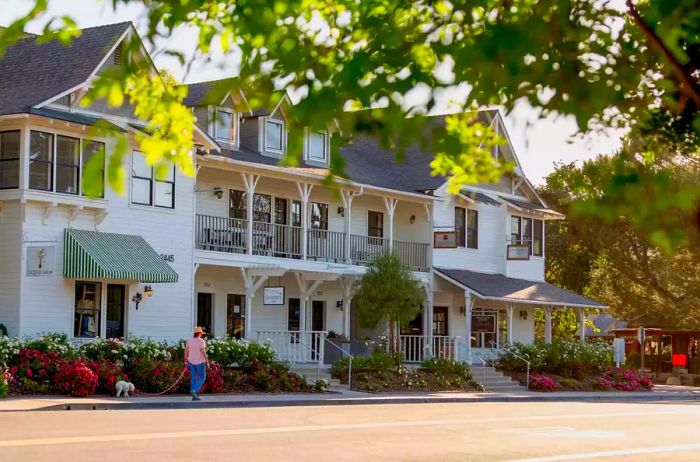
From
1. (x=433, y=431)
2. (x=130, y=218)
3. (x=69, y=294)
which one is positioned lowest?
(x=433, y=431)

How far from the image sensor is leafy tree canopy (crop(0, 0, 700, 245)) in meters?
5.31

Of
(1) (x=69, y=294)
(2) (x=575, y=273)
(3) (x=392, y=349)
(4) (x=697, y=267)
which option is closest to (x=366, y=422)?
(1) (x=69, y=294)

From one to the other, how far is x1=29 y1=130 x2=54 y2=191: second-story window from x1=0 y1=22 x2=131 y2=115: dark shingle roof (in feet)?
2.83

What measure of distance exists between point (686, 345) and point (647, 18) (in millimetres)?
54667

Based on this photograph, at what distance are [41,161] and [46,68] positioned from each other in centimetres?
309

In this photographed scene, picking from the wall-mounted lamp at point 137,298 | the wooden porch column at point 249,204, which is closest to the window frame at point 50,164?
the wall-mounted lamp at point 137,298

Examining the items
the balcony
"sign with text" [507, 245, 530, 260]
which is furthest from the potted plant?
"sign with text" [507, 245, 530, 260]

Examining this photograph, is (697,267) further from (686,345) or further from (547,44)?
(547,44)

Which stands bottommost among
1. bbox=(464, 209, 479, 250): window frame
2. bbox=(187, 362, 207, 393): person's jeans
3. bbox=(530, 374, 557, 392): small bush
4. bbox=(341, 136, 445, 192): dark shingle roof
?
bbox=(530, 374, 557, 392): small bush

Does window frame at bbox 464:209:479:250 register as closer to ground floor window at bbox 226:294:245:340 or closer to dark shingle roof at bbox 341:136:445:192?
dark shingle roof at bbox 341:136:445:192

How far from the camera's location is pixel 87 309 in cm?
3177

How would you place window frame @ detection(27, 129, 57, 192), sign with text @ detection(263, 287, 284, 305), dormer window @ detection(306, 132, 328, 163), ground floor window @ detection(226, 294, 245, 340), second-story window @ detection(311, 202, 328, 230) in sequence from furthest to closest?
second-story window @ detection(311, 202, 328, 230) → dormer window @ detection(306, 132, 328, 163) → ground floor window @ detection(226, 294, 245, 340) → sign with text @ detection(263, 287, 284, 305) → window frame @ detection(27, 129, 57, 192)

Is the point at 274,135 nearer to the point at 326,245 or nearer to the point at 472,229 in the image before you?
the point at 326,245

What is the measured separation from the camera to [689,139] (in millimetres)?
7594
